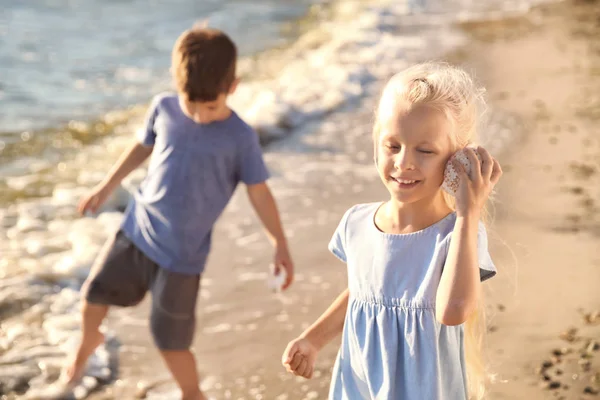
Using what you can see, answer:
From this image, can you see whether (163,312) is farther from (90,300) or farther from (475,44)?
(475,44)

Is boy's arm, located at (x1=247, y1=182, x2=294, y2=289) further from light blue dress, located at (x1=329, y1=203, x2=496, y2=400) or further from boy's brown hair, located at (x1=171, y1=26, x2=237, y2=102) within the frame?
light blue dress, located at (x1=329, y1=203, x2=496, y2=400)

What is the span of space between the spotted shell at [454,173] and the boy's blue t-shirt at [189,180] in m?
1.57

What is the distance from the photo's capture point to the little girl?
211 centimetres

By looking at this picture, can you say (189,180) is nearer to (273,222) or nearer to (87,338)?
(273,222)

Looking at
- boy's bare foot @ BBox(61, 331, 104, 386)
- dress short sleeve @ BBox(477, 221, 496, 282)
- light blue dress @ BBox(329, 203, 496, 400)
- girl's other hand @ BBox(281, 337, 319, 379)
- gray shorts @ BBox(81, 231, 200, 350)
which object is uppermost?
dress short sleeve @ BBox(477, 221, 496, 282)

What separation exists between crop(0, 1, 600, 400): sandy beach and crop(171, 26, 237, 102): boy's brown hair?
1262 mm

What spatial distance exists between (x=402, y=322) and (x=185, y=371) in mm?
1723

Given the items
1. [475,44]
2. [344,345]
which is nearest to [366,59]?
[475,44]

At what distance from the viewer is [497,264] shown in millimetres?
4723

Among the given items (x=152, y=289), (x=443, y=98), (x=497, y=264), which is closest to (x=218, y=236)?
(x=497, y=264)

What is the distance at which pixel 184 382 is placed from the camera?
378 centimetres

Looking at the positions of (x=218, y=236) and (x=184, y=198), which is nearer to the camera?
(x=184, y=198)

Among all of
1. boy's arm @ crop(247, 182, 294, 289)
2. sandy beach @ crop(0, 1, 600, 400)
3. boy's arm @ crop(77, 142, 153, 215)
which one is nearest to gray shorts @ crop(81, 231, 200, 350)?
boy's arm @ crop(77, 142, 153, 215)

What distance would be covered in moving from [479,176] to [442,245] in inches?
8.8
